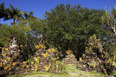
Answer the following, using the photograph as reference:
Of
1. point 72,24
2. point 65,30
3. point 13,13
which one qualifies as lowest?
point 65,30

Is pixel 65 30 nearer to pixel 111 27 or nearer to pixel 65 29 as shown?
pixel 65 29

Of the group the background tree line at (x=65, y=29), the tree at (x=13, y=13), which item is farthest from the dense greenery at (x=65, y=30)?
the tree at (x=13, y=13)

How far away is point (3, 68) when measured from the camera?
29.0 ft

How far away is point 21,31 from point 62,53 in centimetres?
886

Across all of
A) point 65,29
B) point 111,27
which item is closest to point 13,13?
point 65,29

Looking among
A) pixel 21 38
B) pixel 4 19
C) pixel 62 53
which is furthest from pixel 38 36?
pixel 4 19

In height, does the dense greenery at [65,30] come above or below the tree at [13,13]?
below

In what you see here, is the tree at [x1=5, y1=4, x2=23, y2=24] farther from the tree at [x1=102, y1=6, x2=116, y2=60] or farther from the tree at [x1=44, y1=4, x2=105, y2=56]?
the tree at [x1=102, y1=6, x2=116, y2=60]

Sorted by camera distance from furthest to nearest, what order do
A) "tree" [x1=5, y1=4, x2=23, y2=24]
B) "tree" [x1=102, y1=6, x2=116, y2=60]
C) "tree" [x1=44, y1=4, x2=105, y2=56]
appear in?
"tree" [x1=5, y1=4, x2=23, y2=24]
"tree" [x1=102, y1=6, x2=116, y2=60]
"tree" [x1=44, y1=4, x2=105, y2=56]

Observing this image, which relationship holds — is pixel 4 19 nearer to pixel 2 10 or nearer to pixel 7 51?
pixel 2 10

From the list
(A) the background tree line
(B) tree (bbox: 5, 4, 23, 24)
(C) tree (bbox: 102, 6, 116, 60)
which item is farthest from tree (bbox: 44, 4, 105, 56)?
(B) tree (bbox: 5, 4, 23, 24)

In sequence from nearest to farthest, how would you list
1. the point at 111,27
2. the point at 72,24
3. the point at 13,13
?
the point at 72,24
the point at 111,27
the point at 13,13

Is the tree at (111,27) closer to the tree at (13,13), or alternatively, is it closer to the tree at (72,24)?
the tree at (72,24)

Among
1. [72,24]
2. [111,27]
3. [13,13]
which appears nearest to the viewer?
[72,24]
